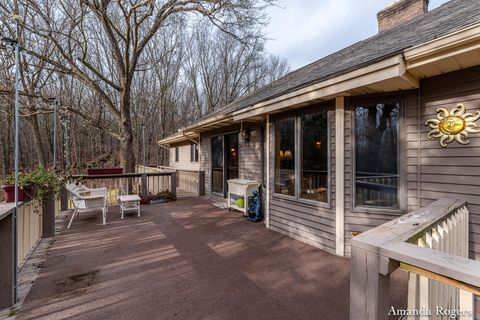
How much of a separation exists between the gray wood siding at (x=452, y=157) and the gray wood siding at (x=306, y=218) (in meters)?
1.11

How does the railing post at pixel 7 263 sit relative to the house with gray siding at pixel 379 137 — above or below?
below

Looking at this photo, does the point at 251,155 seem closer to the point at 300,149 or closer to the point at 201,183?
the point at 300,149

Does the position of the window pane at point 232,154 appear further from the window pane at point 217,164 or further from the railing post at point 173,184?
the railing post at point 173,184

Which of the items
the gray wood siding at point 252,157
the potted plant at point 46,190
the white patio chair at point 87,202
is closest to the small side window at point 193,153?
the gray wood siding at point 252,157

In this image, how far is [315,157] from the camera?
13.0ft

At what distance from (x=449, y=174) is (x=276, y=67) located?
2286cm

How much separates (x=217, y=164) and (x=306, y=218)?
175 inches

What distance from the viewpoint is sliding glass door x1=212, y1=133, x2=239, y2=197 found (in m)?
7.18

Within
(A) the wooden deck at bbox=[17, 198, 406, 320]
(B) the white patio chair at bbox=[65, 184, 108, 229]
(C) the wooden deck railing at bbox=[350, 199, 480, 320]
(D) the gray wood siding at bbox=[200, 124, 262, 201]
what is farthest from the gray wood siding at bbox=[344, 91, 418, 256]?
Answer: (B) the white patio chair at bbox=[65, 184, 108, 229]

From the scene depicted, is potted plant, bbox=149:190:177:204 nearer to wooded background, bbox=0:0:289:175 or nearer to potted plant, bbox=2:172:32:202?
wooded background, bbox=0:0:289:175

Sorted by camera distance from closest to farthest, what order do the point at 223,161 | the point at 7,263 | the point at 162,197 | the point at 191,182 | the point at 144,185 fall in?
the point at 7,263 → the point at 144,185 → the point at 223,161 → the point at 162,197 → the point at 191,182

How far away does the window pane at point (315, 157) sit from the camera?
381 cm

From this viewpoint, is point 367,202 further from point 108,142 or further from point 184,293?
point 108,142

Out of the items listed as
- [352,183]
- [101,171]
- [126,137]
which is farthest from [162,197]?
[352,183]
